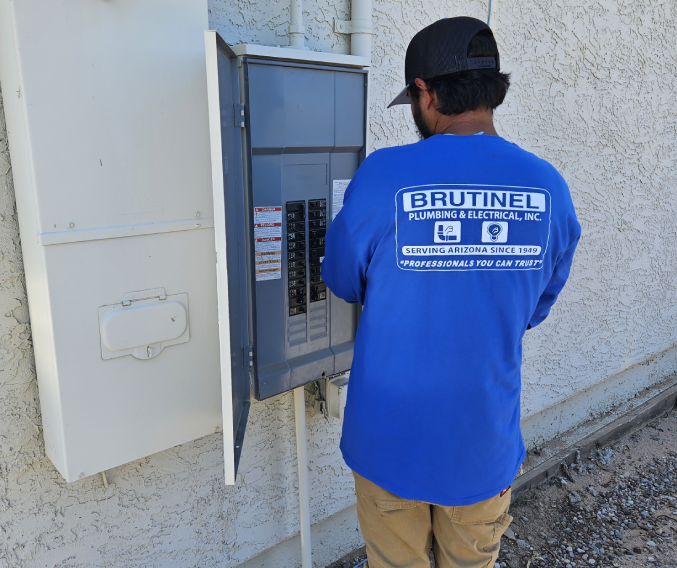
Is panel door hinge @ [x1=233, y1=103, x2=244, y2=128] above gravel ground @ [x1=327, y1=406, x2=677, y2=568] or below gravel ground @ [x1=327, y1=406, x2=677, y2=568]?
above

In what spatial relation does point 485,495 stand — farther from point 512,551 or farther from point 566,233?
point 512,551

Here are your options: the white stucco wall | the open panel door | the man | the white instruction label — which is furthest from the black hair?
the white stucco wall

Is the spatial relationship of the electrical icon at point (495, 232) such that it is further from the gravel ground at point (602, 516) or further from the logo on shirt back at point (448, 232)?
the gravel ground at point (602, 516)

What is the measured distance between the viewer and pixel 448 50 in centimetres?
164

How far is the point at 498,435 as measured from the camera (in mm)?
1723

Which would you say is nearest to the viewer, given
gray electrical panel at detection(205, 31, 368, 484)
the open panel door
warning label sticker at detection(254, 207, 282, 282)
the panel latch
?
the open panel door

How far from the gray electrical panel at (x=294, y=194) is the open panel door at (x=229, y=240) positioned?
0.04m

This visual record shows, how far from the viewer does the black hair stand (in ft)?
5.42

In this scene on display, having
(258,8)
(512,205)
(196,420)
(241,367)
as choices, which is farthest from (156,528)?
(258,8)

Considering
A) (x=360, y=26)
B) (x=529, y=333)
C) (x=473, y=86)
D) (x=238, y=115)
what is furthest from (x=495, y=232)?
(x=529, y=333)

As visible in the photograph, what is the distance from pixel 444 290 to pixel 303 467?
1177 millimetres

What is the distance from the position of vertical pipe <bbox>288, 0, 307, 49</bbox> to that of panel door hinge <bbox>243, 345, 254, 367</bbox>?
1056 millimetres

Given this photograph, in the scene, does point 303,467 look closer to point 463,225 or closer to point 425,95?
point 463,225

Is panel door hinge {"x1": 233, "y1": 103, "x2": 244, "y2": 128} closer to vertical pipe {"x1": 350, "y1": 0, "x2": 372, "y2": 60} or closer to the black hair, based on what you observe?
the black hair
